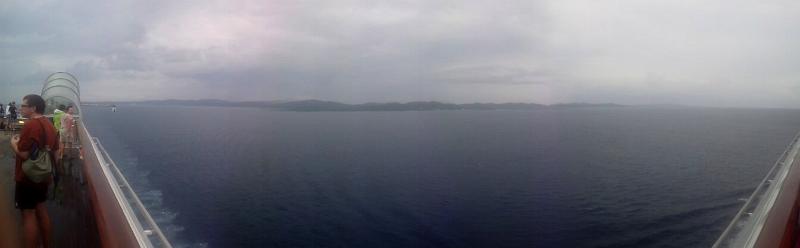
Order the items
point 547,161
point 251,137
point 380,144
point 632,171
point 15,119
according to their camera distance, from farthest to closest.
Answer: point 251,137
point 380,144
point 547,161
point 632,171
point 15,119

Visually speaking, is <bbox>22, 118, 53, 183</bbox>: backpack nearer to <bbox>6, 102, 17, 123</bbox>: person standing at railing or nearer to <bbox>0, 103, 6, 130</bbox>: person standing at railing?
<bbox>6, 102, 17, 123</bbox>: person standing at railing

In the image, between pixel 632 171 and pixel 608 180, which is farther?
pixel 632 171

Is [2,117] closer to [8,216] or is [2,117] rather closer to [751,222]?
[8,216]

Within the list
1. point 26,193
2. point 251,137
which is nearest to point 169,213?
point 26,193

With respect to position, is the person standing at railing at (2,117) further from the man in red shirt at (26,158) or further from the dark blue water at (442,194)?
the man in red shirt at (26,158)

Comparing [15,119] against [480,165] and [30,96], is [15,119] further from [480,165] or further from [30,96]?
[480,165]

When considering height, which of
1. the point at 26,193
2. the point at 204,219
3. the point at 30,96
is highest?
the point at 30,96
